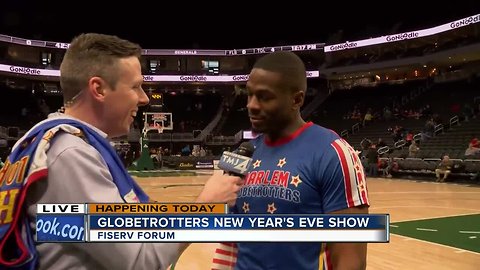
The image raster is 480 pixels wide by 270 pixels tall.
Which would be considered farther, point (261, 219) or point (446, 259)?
point (446, 259)

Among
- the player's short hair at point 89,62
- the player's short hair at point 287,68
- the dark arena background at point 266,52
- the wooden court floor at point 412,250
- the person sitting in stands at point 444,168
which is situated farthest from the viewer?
the dark arena background at point 266,52

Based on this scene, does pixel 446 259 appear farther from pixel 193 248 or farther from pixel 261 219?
pixel 261 219

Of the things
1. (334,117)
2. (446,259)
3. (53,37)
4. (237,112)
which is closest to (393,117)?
(334,117)

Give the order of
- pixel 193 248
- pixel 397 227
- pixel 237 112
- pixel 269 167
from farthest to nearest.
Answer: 1. pixel 237 112
2. pixel 397 227
3. pixel 193 248
4. pixel 269 167

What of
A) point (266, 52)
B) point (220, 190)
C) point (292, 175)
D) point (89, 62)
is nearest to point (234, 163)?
point (292, 175)

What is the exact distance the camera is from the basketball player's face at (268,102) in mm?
2156

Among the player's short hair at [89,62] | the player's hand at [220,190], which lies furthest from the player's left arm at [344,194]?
the player's short hair at [89,62]

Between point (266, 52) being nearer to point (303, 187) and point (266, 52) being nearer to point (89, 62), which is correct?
point (303, 187)

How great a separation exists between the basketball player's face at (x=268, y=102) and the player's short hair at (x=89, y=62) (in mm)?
765

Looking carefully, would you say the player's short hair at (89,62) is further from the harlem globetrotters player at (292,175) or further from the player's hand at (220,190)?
the harlem globetrotters player at (292,175)

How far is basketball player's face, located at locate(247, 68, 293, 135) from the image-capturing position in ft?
7.07

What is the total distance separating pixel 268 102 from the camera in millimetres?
2172

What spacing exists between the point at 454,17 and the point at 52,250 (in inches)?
1369

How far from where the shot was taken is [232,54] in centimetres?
4478
